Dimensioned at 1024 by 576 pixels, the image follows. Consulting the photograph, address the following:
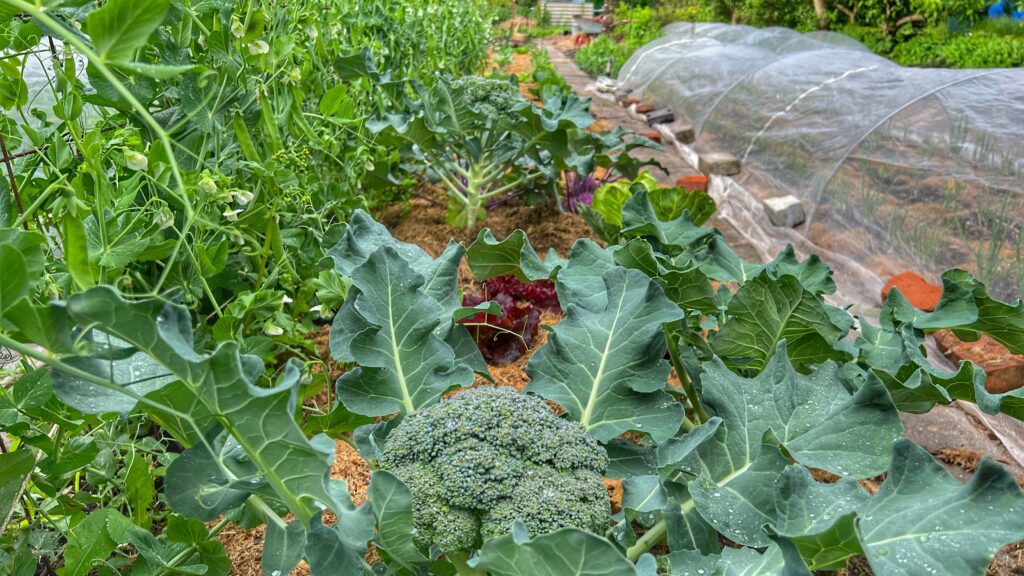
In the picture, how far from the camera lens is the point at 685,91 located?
315 inches

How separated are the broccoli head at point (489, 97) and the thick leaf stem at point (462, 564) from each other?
8.11 ft

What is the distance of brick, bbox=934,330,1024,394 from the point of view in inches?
117

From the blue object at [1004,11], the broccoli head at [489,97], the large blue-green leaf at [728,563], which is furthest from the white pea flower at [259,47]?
the blue object at [1004,11]

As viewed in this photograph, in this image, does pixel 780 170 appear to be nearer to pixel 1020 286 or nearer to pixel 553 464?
pixel 1020 286

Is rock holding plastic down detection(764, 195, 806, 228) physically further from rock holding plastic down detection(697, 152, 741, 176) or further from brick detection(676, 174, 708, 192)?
rock holding plastic down detection(697, 152, 741, 176)

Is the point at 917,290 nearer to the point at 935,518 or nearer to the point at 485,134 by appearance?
the point at 485,134

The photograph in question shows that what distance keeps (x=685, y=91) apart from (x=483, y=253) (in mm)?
6786

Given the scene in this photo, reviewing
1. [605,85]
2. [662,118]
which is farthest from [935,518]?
[605,85]

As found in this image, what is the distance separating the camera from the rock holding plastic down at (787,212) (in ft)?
16.2

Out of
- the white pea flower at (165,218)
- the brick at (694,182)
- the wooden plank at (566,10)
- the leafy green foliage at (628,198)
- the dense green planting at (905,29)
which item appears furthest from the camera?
the wooden plank at (566,10)

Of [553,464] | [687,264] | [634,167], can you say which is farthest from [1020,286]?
[553,464]

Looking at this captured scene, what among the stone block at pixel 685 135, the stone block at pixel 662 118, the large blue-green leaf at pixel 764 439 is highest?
the large blue-green leaf at pixel 764 439

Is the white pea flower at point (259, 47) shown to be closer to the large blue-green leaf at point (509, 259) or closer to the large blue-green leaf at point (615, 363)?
the large blue-green leaf at point (509, 259)

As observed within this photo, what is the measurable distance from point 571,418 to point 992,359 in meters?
2.43
